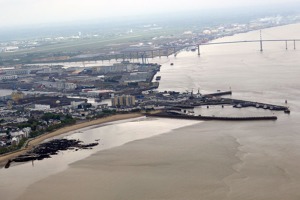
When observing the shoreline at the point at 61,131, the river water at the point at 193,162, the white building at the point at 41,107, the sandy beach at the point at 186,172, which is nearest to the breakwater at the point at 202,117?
the river water at the point at 193,162

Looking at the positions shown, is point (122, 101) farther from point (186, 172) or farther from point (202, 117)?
point (186, 172)

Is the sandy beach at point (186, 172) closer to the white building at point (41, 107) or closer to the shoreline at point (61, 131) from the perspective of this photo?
the shoreline at point (61, 131)

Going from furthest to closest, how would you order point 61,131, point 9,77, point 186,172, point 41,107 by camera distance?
point 9,77
point 41,107
point 61,131
point 186,172

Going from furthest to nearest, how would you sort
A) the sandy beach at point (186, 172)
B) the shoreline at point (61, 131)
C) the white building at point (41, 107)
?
the white building at point (41, 107) < the shoreline at point (61, 131) < the sandy beach at point (186, 172)

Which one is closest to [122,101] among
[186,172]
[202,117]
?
[202,117]

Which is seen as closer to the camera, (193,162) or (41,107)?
(193,162)

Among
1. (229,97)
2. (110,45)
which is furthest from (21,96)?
(110,45)

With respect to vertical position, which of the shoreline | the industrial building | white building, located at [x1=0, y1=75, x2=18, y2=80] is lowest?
the shoreline

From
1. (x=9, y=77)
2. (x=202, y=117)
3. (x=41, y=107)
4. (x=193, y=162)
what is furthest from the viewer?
(x=9, y=77)

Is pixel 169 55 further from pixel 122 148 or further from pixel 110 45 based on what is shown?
pixel 122 148

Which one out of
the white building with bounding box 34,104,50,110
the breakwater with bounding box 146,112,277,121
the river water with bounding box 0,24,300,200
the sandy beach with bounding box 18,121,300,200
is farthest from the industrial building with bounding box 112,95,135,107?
→ the sandy beach with bounding box 18,121,300,200

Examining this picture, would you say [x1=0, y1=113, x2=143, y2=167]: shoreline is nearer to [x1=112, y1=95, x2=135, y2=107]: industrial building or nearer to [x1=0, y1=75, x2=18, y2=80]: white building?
[x1=112, y1=95, x2=135, y2=107]: industrial building
